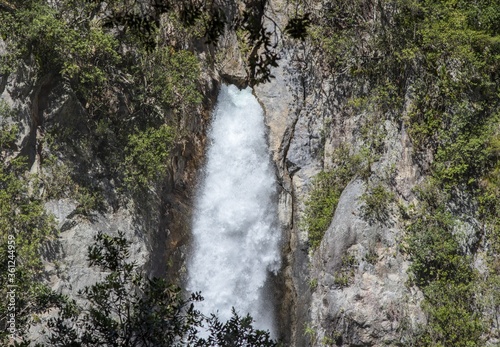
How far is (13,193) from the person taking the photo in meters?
12.4

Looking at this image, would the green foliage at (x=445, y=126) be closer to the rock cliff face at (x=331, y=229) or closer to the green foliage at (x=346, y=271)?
the rock cliff face at (x=331, y=229)

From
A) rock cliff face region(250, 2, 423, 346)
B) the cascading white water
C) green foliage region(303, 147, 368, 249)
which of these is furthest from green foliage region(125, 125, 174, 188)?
green foliage region(303, 147, 368, 249)

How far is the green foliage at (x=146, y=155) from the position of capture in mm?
13906

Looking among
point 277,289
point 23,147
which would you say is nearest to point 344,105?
point 277,289

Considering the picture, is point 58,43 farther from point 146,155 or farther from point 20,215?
point 20,215

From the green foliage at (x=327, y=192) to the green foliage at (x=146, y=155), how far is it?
4.41 m

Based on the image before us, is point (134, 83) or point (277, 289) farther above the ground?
point (134, 83)

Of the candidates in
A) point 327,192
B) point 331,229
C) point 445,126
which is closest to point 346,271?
point 331,229

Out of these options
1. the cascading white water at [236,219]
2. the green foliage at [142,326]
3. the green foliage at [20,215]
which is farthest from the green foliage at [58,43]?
the green foliage at [142,326]

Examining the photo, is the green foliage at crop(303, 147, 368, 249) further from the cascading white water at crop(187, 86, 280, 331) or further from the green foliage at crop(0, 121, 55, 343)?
the green foliage at crop(0, 121, 55, 343)

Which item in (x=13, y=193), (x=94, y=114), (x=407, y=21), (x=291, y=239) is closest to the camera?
(x=13, y=193)

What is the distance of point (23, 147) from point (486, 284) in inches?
437

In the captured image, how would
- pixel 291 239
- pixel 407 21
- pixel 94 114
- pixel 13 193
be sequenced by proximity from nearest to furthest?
pixel 13 193 < pixel 94 114 < pixel 407 21 < pixel 291 239

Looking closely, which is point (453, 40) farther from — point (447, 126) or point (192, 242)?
point (192, 242)
